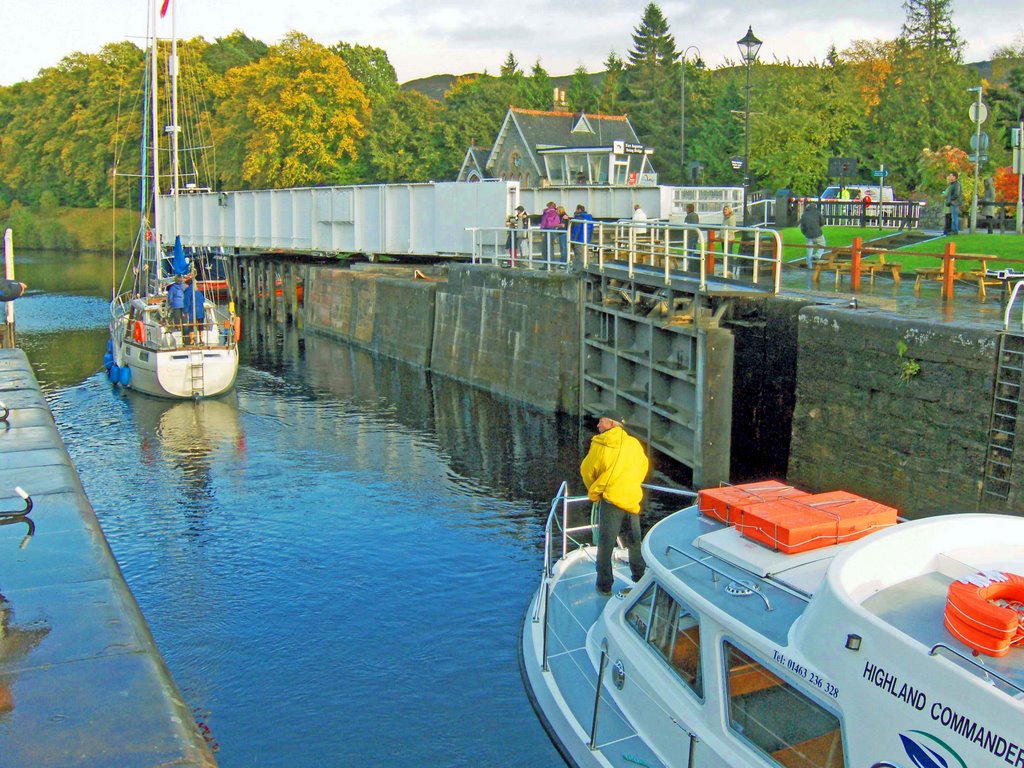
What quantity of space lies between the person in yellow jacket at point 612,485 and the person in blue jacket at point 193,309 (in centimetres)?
2107

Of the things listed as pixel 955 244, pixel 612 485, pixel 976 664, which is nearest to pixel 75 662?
pixel 612 485

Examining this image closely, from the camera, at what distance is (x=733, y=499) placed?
905 cm

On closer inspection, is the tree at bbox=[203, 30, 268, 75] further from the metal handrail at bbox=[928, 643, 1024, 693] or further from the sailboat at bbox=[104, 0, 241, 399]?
the metal handrail at bbox=[928, 643, 1024, 693]

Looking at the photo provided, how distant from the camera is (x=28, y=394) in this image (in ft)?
65.4

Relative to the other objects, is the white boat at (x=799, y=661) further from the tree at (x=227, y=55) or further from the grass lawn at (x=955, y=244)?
the tree at (x=227, y=55)

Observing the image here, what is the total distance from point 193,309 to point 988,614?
26.7 metres

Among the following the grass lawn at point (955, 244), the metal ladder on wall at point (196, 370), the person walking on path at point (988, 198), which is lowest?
the metal ladder on wall at point (196, 370)

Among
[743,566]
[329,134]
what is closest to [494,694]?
[743,566]

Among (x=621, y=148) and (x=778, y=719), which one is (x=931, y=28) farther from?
(x=778, y=719)

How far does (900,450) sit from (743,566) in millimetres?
8708

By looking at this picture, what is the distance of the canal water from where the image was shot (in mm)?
Answer: 11492

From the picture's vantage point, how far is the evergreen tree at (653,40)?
94.3m

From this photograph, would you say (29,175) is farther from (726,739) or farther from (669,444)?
(726,739)

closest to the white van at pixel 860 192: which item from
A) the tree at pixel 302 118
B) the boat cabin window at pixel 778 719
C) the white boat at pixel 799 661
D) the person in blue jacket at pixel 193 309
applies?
the person in blue jacket at pixel 193 309
